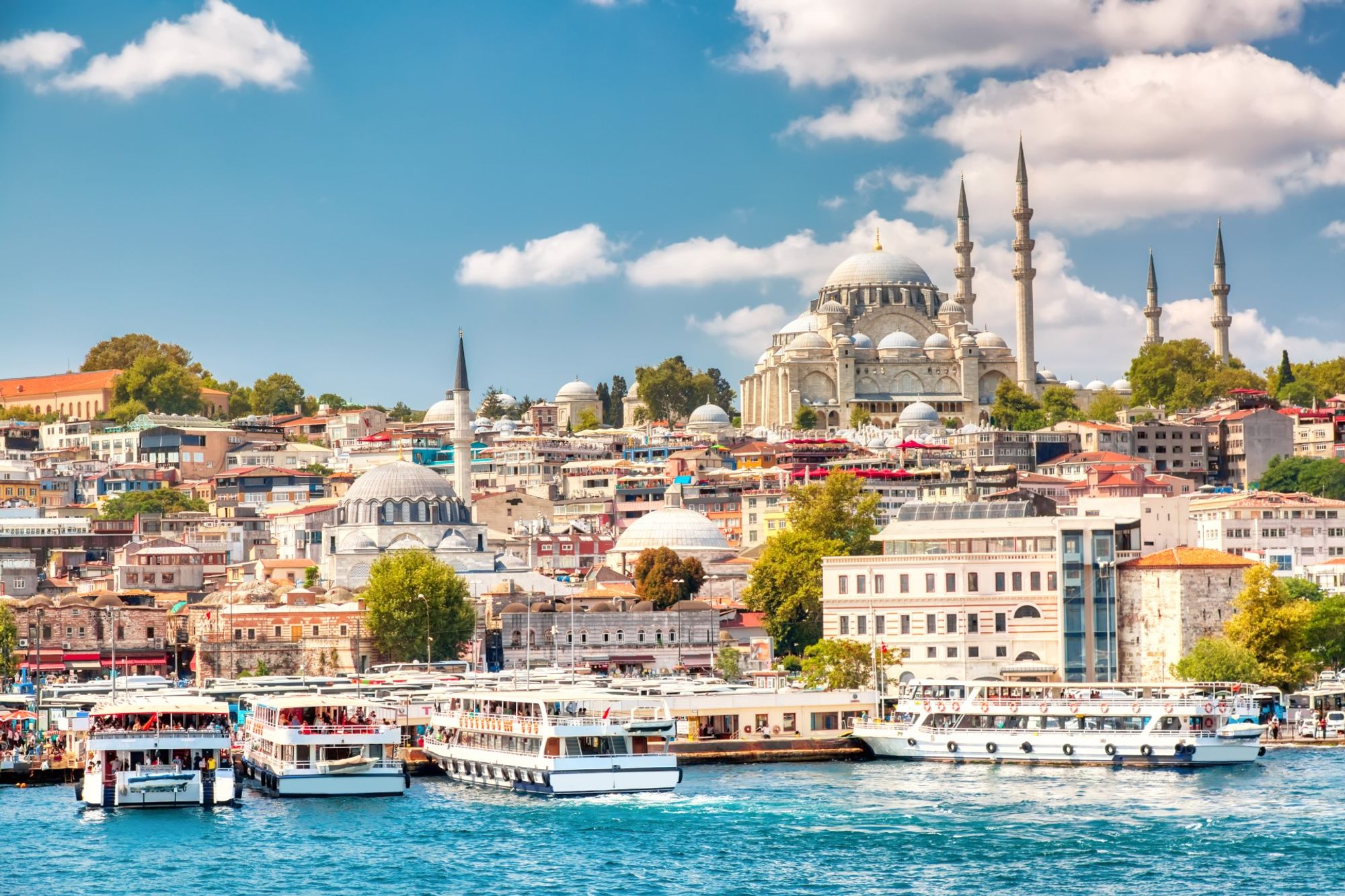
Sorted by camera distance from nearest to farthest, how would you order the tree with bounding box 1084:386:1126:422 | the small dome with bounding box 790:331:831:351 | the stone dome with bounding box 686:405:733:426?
1. the tree with bounding box 1084:386:1126:422
2. the stone dome with bounding box 686:405:733:426
3. the small dome with bounding box 790:331:831:351

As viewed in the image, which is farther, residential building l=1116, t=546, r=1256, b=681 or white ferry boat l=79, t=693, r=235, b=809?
residential building l=1116, t=546, r=1256, b=681

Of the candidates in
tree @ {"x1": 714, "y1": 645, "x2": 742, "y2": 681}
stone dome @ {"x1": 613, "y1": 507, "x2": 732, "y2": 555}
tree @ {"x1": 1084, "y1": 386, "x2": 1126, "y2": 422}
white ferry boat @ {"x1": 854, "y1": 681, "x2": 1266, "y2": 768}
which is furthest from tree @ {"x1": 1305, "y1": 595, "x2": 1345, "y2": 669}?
tree @ {"x1": 1084, "y1": 386, "x2": 1126, "y2": 422}

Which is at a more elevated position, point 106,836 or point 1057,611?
point 1057,611

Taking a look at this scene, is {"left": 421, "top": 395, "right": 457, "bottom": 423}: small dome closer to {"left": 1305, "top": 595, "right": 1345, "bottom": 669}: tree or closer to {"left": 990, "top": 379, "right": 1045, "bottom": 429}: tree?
{"left": 990, "top": 379, "right": 1045, "bottom": 429}: tree

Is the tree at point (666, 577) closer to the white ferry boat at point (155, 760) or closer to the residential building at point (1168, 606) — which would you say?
the residential building at point (1168, 606)

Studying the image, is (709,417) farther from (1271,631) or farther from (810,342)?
(1271,631)

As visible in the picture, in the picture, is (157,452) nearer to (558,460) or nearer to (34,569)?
(558,460)

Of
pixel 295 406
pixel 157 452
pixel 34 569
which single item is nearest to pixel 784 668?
pixel 34 569
